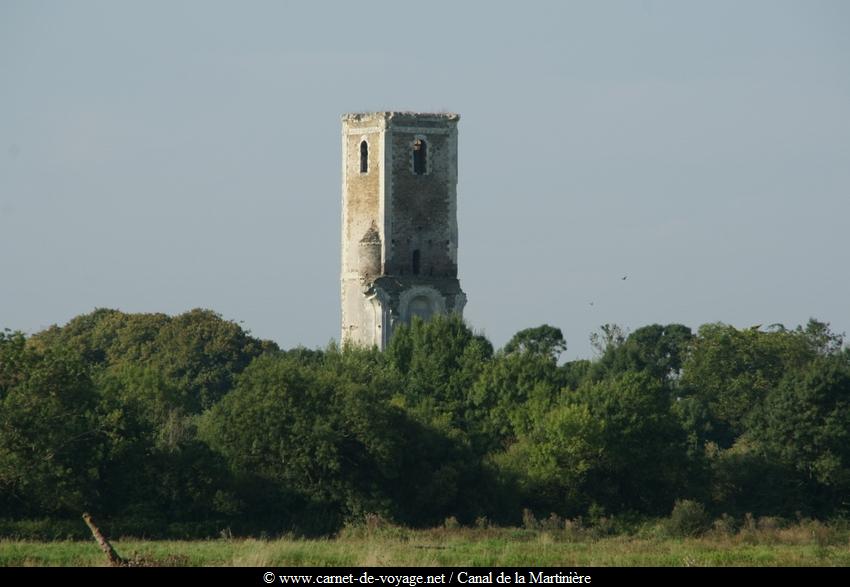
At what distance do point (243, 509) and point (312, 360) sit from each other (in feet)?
43.2

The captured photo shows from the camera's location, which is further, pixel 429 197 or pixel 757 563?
pixel 429 197

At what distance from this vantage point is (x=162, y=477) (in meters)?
38.1

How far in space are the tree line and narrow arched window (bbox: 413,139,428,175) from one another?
8549 mm

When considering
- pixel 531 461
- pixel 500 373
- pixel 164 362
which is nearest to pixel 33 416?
pixel 531 461

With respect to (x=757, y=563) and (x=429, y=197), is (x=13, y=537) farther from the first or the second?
(x=429, y=197)

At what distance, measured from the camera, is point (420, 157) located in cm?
5978

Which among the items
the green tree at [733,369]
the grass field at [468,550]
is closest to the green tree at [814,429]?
the grass field at [468,550]

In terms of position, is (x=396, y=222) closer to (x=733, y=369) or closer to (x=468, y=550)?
(x=733, y=369)

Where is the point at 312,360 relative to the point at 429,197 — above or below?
below

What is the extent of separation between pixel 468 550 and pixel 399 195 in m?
29.6

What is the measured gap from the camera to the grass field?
88.4 ft

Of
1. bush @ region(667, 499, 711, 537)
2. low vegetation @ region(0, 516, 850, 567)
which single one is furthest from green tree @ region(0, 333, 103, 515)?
bush @ region(667, 499, 711, 537)

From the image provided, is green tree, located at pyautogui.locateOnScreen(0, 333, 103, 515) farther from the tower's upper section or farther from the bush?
the tower's upper section

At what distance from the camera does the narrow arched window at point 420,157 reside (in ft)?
196
